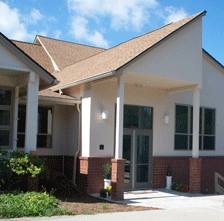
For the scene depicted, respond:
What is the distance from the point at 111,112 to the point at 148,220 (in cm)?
569

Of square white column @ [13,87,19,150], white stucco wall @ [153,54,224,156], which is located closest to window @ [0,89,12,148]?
square white column @ [13,87,19,150]

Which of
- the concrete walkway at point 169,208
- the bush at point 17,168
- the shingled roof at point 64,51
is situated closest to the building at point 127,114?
the concrete walkway at point 169,208

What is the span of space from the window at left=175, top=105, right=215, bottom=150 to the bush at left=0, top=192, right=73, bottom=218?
770 cm

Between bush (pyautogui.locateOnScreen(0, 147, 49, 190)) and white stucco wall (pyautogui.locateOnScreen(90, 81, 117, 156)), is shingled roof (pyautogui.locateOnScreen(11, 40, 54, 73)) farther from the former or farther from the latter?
bush (pyautogui.locateOnScreen(0, 147, 49, 190))

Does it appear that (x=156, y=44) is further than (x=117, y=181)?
Yes

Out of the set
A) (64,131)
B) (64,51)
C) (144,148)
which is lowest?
(144,148)

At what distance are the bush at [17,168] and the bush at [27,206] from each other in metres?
0.63

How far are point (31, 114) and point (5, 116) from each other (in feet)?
8.62

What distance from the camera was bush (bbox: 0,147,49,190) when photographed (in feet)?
30.0

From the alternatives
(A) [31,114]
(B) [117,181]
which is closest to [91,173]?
(B) [117,181]

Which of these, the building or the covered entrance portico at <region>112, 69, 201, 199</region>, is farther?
the covered entrance portico at <region>112, 69, 201, 199</region>

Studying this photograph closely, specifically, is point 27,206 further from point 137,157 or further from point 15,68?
point 137,157

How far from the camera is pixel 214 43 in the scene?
16.6 meters

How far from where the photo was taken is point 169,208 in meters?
10.0
